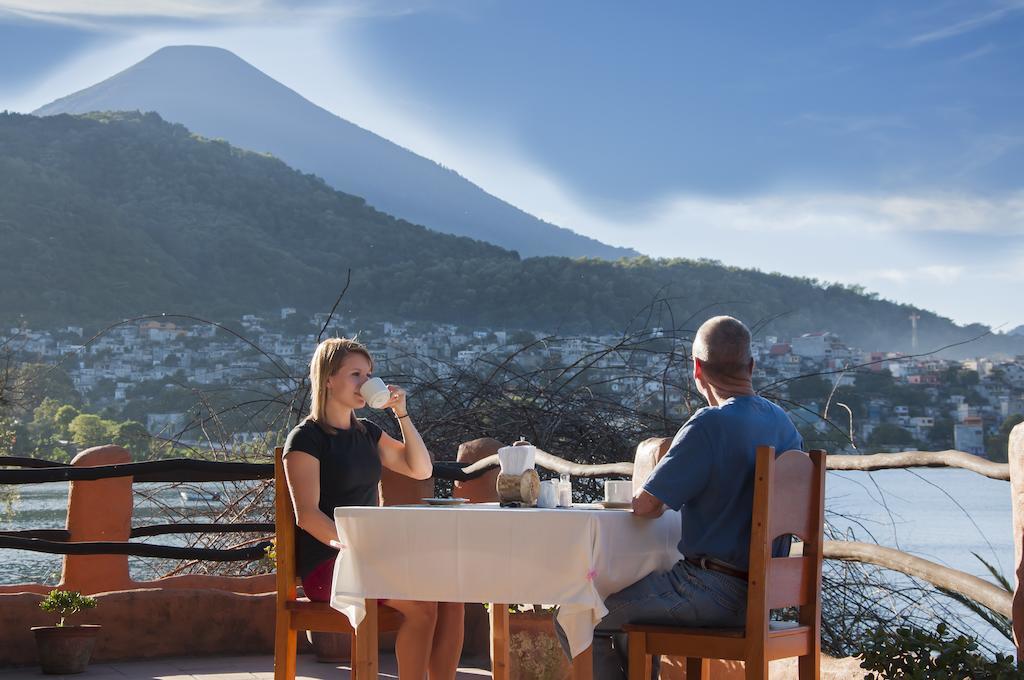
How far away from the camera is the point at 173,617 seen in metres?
5.21

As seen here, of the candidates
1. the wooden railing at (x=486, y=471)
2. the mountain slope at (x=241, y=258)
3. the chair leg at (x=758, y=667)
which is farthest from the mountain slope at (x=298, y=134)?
the chair leg at (x=758, y=667)

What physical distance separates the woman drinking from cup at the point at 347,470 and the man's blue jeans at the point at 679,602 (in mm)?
640

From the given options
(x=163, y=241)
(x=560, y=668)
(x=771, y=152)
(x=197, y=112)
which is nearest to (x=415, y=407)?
(x=560, y=668)

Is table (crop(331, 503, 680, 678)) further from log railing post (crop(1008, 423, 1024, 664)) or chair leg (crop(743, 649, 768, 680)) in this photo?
log railing post (crop(1008, 423, 1024, 664))

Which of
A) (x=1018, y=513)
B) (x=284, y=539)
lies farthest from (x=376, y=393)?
(x=1018, y=513)

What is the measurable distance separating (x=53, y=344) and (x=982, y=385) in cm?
2025

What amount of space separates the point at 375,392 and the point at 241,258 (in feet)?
92.6

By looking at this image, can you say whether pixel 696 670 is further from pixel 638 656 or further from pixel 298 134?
pixel 298 134

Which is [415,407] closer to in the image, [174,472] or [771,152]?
[174,472]

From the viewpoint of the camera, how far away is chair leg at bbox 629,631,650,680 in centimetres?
312

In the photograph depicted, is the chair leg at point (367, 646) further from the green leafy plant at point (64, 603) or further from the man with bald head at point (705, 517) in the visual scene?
the green leafy plant at point (64, 603)

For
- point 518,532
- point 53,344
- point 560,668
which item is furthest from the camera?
point 53,344

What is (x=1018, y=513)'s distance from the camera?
2.92 meters

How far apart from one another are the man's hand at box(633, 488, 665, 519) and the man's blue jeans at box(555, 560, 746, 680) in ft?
0.52
